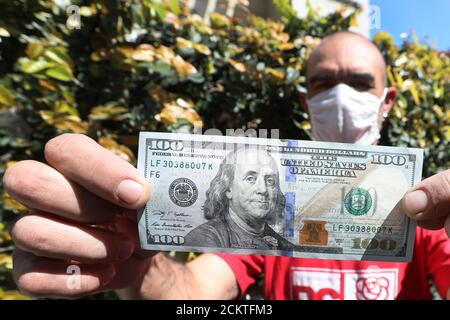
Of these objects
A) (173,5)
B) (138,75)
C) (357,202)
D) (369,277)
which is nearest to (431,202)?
(357,202)

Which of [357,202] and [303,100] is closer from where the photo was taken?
[357,202]

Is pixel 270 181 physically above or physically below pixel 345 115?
below

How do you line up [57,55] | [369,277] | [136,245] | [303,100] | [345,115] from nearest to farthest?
[136,245]
[57,55]
[369,277]
[345,115]
[303,100]

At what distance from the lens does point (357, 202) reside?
1.03 m

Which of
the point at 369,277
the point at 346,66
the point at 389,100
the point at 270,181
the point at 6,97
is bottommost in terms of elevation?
the point at 369,277

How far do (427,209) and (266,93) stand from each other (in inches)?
51.6

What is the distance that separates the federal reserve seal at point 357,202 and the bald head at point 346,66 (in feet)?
3.30

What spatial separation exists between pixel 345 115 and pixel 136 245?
1179mm

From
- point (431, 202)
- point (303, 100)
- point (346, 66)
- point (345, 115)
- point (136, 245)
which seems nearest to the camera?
point (431, 202)

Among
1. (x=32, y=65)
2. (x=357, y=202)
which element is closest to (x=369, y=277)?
(x=357, y=202)

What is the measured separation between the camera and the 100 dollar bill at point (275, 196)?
3.26 feet

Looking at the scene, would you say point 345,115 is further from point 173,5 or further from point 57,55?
point 57,55

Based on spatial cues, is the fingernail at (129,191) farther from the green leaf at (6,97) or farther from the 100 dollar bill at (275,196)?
the green leaf at (6,97)
